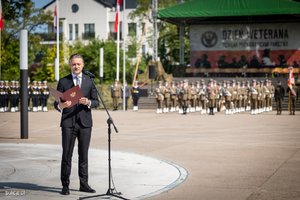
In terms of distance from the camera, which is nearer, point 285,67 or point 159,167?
point 159,167

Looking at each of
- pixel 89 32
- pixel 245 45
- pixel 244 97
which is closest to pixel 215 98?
pixel 244 97

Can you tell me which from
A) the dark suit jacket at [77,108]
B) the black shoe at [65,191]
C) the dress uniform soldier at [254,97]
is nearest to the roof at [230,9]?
the dress uniform soldier at [254,97]

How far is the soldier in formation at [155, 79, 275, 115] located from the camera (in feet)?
113

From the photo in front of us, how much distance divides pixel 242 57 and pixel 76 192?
143 feet

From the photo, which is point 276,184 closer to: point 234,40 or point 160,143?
point 160,143

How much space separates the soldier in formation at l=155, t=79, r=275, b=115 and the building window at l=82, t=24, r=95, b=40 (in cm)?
4336

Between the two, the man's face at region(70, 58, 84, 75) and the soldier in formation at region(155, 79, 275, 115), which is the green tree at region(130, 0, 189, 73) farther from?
the man's face at region(70, 58, 84, 75)

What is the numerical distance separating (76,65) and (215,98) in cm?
2483

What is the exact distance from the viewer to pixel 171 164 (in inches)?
519

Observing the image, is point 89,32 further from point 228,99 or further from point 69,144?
point 69,144

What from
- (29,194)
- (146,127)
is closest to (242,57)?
(146,127)

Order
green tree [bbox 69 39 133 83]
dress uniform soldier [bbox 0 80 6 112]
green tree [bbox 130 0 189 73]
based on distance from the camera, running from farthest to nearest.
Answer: green tree [bbox 130 0 189 73]
green tree [bbox 69 39 133 83]
dress uniform soldier [bbox 0 80 6 112]

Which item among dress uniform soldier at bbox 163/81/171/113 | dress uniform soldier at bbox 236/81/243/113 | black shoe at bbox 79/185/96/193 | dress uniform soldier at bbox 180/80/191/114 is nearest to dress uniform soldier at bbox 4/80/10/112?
dress uniform soldier at bbox 163/81/171/113

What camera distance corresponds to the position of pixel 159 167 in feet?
42.0
